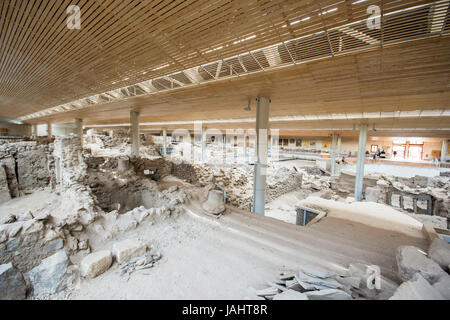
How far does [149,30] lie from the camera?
3.37m

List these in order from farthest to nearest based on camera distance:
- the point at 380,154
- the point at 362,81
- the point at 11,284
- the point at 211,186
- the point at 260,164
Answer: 1. the point at 380,154
2. the point at 260,164
3. the point at 211,186
4. the point at 362,81
5. the point at 11,284

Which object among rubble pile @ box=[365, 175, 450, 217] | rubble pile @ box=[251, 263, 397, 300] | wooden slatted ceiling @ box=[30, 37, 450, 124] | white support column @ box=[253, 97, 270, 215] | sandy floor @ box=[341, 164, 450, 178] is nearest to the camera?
rubble pile @ box=[251, 263, 397, 300]

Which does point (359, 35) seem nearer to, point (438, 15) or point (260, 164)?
point (438, 15)

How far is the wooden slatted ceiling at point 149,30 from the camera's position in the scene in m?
2.66

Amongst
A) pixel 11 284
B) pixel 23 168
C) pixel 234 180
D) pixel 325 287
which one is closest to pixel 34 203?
pixel 23 168

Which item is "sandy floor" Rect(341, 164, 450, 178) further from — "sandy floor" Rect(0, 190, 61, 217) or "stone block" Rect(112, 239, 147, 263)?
"sandy floor" Rect(0, 190, 61, 217)

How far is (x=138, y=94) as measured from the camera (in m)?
7.59

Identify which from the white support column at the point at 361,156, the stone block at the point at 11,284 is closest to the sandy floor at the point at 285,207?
the white support column at the point at 361,156

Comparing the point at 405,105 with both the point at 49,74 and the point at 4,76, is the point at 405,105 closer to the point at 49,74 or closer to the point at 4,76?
the point at 49,74

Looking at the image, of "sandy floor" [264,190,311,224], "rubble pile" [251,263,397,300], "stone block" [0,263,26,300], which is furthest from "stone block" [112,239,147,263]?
"sandy floor" [264,190,311,224]

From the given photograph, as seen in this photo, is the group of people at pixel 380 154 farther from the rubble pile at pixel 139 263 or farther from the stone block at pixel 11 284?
the stone block at pixel 11 284

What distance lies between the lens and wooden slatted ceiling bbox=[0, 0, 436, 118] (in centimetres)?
266

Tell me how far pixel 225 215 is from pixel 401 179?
16691 millimetres
